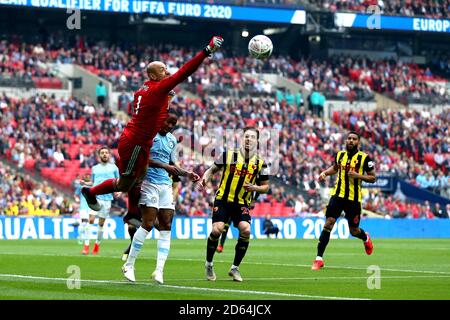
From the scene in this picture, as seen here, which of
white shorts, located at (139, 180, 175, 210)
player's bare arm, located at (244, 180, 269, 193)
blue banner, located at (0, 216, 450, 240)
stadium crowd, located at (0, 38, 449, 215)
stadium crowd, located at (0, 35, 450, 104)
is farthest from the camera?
stadium crowd, located at (0, 35, 450, 104)

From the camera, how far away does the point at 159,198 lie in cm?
1616

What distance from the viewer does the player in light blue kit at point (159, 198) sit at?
1571 cm

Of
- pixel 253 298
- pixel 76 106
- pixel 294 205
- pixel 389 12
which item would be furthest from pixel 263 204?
pixel 253 298

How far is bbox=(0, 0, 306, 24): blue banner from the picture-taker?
53.5 metres

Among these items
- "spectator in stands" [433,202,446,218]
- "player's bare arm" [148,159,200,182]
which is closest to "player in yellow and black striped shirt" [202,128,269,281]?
"player's bare arm" [148,159,200,182]

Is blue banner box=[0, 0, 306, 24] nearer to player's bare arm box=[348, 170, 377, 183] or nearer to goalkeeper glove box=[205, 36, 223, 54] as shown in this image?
player's bare arm box=[348, 170, 377, 183]

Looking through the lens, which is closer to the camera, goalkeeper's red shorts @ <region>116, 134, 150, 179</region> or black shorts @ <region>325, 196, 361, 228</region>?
goalkeeper's red shorts @ <region>116, 134, 150, 179</region>

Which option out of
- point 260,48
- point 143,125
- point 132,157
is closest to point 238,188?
point 260,48

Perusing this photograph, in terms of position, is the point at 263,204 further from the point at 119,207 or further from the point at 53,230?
the point at 53,230

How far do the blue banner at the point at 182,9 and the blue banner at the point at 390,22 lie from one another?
8.33 ft

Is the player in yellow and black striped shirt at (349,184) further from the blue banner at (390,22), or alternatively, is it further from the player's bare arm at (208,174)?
the blue banner at (390,22)

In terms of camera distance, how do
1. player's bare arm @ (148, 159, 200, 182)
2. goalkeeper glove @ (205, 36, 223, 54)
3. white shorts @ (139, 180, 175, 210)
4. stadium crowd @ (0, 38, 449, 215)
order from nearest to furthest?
goalkeeper glove @ (205, 36, 223, 54) → player's bare arm @ (148, 159, 200, 182) → white shorts @ (139, 180, 175, 210) → stadium crowd @ (0, 38, 449, 215)

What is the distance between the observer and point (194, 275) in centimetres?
1795

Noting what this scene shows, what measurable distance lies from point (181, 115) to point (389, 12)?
65.5 ft
